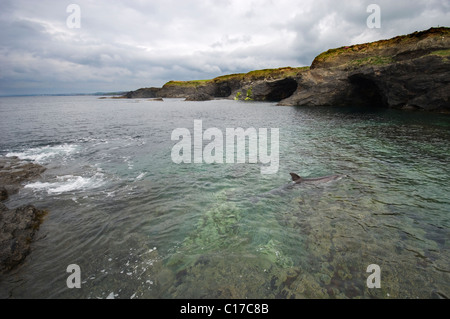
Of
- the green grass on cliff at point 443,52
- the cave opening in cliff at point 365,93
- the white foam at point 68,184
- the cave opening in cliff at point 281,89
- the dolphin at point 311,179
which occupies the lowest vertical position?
the white foam at point 68,184

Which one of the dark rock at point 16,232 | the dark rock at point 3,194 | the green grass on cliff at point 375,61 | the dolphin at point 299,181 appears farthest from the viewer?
the green grass on cliff at point 375,61

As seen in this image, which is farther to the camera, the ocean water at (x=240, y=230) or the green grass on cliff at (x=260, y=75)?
the green grass on cliff at (x=260, y=75)

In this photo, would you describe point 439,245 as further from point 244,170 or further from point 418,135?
point 418,135

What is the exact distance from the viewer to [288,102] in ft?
206

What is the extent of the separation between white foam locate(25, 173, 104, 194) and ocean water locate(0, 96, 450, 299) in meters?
0.11

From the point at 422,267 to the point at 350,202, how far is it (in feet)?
12.6

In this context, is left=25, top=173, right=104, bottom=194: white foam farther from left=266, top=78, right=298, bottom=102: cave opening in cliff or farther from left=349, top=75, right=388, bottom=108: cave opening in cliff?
left=266, top=78, right=298, bottom=102: cave opening in cliff

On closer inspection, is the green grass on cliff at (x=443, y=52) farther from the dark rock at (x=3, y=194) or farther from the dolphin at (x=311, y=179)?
the dark rock at (x=3, y=194)

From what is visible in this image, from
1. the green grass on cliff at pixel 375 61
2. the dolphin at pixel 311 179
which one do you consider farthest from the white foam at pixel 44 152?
the green grass on cliff at pixel 375 61

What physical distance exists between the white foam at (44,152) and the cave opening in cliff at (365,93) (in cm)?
5420

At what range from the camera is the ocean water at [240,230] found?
566cm

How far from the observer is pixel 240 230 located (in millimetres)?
8070

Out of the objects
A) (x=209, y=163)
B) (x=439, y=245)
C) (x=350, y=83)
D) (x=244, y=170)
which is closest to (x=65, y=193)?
(x=209, y=163)

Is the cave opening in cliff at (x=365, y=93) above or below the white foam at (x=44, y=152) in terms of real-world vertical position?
above
